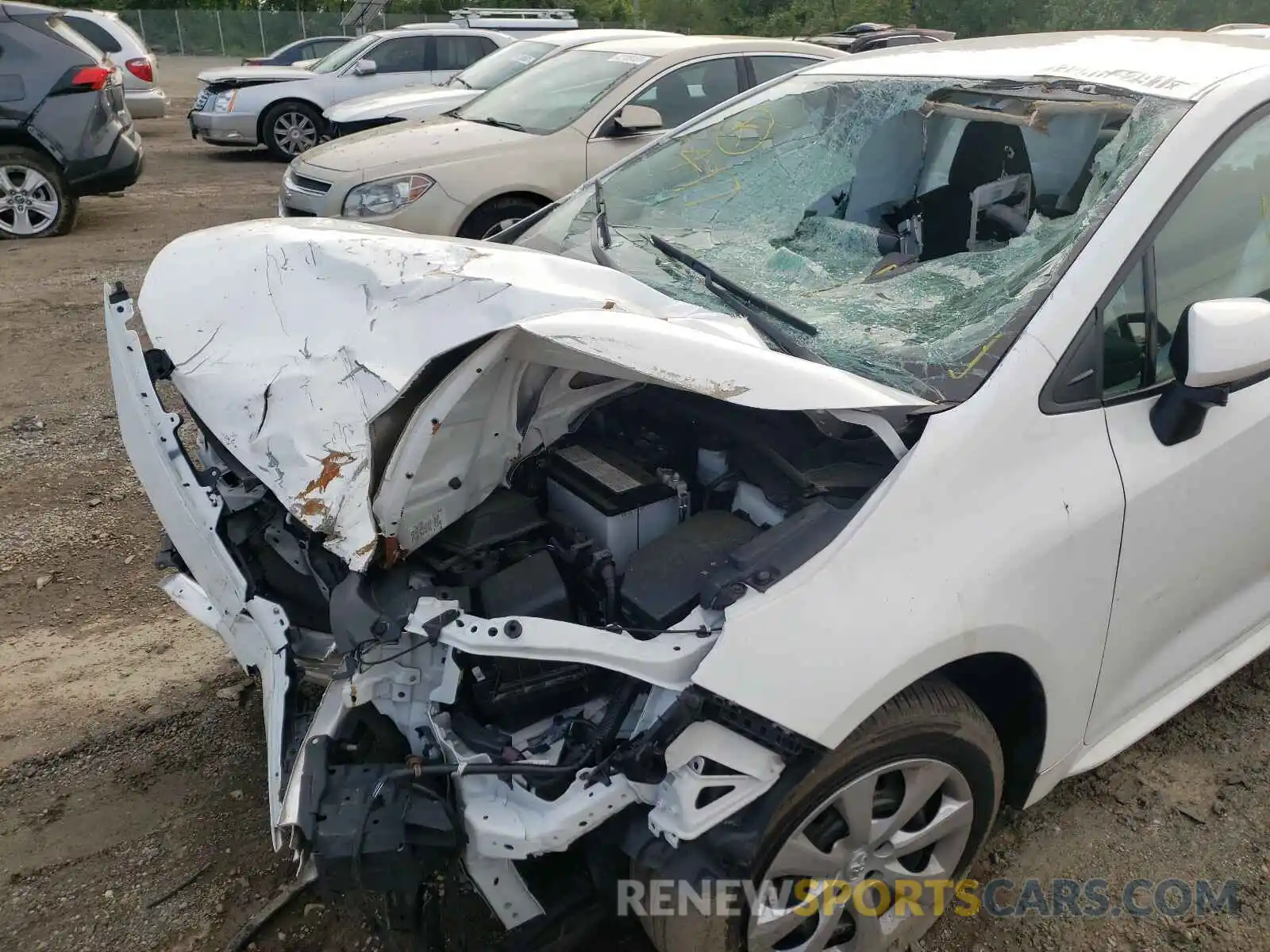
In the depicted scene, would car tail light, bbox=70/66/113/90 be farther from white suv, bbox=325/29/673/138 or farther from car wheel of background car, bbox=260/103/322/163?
car wheel of background car, bbox=260/103/322/163

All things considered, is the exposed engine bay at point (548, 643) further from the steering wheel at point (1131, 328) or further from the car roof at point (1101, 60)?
the car roof at point (1101, 60)

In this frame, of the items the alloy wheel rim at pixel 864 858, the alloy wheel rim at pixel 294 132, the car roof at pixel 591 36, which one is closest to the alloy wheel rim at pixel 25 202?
the car roof at pixel 591 36

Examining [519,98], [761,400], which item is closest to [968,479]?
[761,400]

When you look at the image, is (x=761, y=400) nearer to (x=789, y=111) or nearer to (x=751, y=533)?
(x=751, y=533)

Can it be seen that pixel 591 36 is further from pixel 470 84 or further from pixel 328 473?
pixel 328 473

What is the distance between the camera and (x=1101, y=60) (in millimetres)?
2420

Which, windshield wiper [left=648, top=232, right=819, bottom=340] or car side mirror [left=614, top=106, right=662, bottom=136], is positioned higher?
windshield wiper [left=648, top=232, right=819, bottom=340]

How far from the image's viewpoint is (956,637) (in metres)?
1.73

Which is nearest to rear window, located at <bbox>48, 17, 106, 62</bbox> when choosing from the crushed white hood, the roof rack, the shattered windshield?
the shattered windshield

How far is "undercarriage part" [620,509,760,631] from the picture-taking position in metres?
1.83

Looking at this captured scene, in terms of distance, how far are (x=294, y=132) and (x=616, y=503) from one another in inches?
471

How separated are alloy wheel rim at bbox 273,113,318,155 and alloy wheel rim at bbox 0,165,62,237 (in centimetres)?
473

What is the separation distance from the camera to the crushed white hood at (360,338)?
1.83 m

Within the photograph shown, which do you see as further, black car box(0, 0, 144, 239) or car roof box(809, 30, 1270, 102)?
black car box(0, 0, 144, 239)
